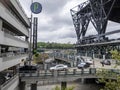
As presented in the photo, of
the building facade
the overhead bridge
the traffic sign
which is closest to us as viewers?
the building facade

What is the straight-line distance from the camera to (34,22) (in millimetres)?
68125

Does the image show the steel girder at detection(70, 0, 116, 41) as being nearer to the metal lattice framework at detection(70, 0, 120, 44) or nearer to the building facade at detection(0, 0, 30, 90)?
the metal lattice framework at detection(70, 0, 120, 44)

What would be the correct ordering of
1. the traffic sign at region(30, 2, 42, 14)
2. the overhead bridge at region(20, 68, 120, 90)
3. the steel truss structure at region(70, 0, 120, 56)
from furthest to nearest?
the steel truss structure at region(70, 0, 120, 56)
the traffic sign at region(30, 2, 42, 14)
the overhead bridge at region(20, 68, 120, 90)

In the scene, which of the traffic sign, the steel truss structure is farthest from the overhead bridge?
the steel truss structure

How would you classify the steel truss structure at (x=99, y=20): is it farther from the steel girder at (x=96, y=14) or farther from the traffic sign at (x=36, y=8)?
the traffic sign at (x=36, y=8)

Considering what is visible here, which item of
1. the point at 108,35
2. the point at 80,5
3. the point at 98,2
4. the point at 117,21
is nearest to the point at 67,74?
the point at 108,35

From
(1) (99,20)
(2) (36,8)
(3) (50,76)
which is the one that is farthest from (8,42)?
(1) (99,20)

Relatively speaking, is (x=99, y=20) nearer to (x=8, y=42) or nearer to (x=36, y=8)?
(x=36, y=8)

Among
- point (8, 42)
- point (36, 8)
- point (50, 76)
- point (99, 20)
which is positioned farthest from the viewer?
point (99, 20)

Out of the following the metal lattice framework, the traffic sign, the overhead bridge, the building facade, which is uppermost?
the metal lattice framework

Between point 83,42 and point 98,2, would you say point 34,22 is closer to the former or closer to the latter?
point 98,2

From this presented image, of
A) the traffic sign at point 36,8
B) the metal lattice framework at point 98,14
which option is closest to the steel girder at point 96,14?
the metal lattice framework at point 98,14

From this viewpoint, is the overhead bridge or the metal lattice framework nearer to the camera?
the overhead bridge

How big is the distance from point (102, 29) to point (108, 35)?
6565mm
